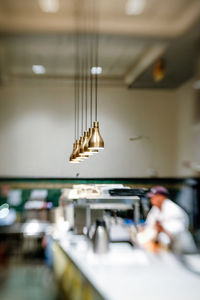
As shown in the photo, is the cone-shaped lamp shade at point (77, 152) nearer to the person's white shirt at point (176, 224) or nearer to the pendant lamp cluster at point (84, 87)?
the pendant lamp cluster at point (84, 87)

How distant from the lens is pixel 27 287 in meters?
1.51

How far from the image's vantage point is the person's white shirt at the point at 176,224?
1538 millimetres

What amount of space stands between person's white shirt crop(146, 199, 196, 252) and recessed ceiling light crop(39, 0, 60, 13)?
1.01 metres

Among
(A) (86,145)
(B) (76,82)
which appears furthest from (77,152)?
(B) (76,82)

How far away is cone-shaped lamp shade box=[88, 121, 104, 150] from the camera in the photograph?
56.2 inches

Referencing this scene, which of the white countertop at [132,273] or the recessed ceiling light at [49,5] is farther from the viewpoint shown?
the recessed ceiling light at [49,5]

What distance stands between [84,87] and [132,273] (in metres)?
0.86

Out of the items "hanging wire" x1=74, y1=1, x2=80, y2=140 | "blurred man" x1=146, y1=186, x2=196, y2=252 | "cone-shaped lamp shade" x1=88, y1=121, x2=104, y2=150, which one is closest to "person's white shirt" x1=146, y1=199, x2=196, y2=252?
"blurred man" x1=146, y1=186, x2=196, y2=252

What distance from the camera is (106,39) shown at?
1.49 meters

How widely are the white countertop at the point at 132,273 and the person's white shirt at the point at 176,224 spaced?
2.7 inches

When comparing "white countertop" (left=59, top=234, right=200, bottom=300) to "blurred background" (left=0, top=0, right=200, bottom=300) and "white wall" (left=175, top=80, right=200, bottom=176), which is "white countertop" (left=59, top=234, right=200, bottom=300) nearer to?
"blurred background" (left=0, top=0, right=200, bottom=300)

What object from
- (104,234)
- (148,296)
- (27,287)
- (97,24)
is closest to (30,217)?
(27,287)

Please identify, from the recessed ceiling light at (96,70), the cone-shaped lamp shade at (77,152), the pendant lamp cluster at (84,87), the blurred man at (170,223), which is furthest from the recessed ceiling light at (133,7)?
the blurred man at (170,223)

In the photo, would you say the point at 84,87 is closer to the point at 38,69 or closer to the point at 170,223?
the point at 38,69
